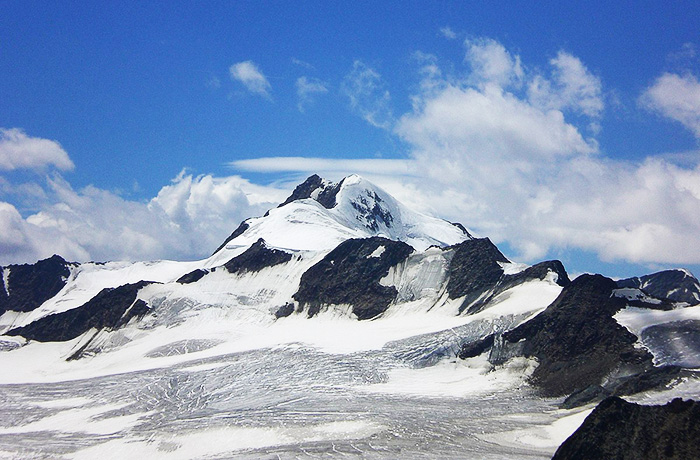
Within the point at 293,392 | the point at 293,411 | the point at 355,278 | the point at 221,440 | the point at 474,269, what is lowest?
the point at 221,440

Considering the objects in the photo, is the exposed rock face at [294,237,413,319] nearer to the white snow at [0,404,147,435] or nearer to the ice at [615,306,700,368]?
the ice at [615,306,700,368]

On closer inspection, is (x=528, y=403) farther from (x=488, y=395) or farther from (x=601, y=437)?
(x=601, y=437)

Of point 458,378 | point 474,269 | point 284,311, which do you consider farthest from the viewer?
point 284,311

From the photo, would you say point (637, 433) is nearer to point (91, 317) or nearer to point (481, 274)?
point (481, 274)

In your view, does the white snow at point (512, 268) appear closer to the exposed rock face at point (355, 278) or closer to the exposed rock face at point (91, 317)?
the exposed rock face at point (355, 278)

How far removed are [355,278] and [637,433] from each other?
10412cm

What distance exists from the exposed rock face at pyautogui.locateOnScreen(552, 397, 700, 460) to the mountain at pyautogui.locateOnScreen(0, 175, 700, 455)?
66.5 ft

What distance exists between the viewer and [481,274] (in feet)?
440

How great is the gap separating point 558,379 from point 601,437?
4200 centimetres

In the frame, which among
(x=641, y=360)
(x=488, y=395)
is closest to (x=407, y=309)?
(x=488, y=395)

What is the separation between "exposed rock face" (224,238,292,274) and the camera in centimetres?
16912

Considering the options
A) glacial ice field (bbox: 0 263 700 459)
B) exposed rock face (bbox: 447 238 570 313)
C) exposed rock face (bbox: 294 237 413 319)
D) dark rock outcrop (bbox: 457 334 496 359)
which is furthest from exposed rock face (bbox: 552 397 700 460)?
exposed rock face (bbox: 294 237 413 319)

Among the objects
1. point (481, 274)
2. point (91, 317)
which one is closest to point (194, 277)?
point (91, 317)

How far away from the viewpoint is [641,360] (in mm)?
83688
